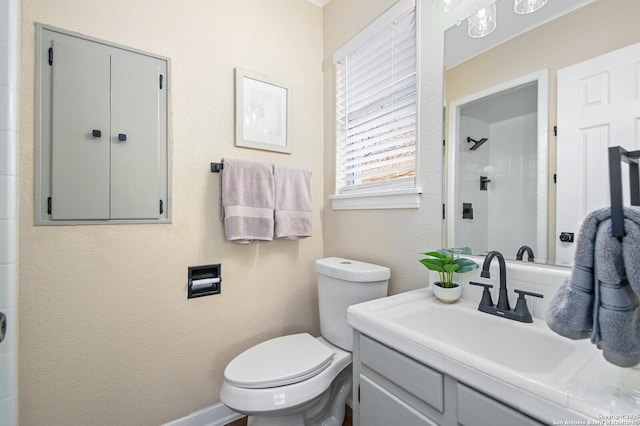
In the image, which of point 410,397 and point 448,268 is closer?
point 410,397

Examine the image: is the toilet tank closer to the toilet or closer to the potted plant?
the toilet

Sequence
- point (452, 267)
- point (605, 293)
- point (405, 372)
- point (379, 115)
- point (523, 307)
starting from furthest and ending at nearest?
1. point (379, 115)
2. point (452, 267)
3. point (523, 307)
4. point (405, 372)
5. point (605, 293)

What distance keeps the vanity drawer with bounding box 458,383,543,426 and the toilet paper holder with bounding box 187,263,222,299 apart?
4.07 ft

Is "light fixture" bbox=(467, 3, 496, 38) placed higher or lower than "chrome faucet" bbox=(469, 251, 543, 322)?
higher

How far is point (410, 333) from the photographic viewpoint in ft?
2.59

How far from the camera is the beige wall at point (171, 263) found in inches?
45.8

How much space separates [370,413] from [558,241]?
840 mm

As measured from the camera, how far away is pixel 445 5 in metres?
1.19

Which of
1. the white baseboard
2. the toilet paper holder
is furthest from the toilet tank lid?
the white baseboard

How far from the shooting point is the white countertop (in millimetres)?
514

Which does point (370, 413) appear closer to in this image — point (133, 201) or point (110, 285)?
point (110, 285)

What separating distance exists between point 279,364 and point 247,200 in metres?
0.81

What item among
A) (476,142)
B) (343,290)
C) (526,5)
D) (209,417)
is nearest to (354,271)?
(343,290)

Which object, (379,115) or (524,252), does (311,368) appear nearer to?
(524,252)
